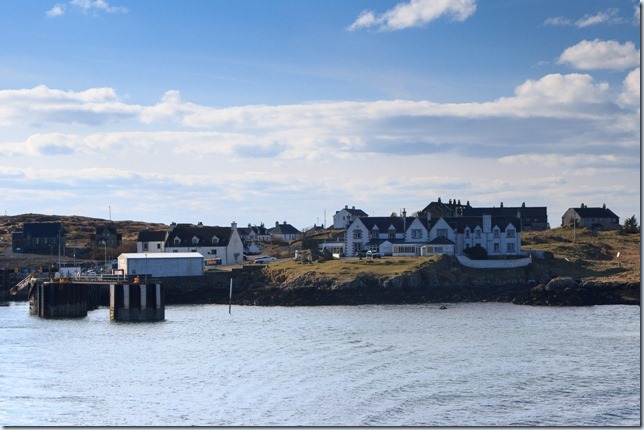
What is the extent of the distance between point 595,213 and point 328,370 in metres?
125

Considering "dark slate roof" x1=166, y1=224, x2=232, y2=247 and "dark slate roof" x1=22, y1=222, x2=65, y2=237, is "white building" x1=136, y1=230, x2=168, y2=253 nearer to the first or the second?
"dark slate roof" x1=166, y1=224, x2=232, y2=247

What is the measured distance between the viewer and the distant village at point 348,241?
111m

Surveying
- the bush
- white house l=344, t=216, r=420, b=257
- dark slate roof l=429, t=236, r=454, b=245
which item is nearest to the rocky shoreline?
the bush

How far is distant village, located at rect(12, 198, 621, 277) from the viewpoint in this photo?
110750 millimetres

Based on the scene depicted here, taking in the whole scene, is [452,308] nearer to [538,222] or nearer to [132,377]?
[132,377]

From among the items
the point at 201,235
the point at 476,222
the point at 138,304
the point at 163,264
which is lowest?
the point at 138,304

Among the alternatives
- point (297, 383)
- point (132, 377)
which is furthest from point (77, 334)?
point (297, 383)

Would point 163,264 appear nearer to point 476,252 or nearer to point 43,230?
point 476,252

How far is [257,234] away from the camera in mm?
181625

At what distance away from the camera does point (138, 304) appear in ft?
283

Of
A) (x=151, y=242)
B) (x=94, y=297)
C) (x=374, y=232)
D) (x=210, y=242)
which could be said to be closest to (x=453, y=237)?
(x=374, y=232)

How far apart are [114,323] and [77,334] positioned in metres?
8.33

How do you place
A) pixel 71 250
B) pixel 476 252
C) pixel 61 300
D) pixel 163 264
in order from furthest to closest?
pixel 71 250, pixel 476 252, pixel 163 264, pixel 61 300

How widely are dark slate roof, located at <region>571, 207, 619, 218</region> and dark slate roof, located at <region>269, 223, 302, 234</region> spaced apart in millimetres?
53970
